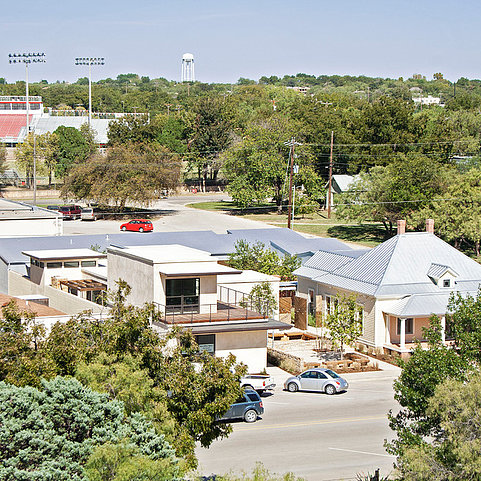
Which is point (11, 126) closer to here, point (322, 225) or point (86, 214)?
point (86, 214)

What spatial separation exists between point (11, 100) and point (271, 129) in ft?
235

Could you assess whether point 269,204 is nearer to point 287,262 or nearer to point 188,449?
point 287,262

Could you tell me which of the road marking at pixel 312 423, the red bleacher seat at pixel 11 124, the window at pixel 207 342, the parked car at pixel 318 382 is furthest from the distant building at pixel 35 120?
the road marking at pixel 312 423

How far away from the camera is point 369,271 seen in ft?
140

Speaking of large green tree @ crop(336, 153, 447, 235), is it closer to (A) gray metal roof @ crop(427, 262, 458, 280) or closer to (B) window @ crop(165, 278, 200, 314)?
(A) gray metal roof @ crop(427, 262, 458, 280)

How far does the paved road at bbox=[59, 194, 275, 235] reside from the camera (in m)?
81.4

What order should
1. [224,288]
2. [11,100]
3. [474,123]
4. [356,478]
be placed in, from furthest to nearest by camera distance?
[11,100]
[474,123]
[224,288]
[356,478]

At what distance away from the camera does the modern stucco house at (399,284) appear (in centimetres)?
3972

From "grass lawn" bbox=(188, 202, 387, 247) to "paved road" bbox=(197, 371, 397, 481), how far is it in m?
45.3

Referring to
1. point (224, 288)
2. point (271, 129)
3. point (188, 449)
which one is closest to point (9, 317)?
point (188, 449)

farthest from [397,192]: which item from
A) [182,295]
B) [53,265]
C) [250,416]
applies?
[250,416]

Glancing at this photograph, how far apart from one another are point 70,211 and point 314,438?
66.4m

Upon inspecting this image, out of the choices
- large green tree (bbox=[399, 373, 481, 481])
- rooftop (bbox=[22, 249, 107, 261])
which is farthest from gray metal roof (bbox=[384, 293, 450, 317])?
large green tree (bbox=[399, 373, 481, 481])

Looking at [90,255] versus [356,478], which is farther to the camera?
[90,255]
